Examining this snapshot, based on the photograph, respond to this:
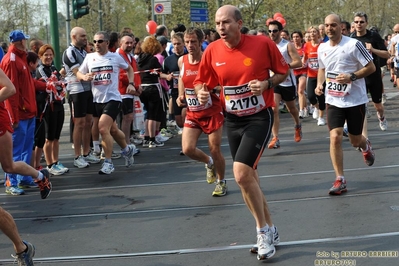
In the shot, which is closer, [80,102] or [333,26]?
[333,26]

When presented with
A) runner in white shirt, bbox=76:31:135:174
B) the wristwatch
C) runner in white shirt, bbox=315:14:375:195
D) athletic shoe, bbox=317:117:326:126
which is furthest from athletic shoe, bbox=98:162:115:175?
athletic shoe, bbox=317:117:326:126

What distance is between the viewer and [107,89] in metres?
11.3

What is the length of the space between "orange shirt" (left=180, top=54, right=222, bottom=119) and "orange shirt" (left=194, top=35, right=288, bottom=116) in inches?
93.9

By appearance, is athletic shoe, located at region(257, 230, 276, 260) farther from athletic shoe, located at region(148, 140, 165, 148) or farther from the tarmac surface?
athletic shoe, located at region(148, 140, 165, 148)

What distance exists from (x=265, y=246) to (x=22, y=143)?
4875mm

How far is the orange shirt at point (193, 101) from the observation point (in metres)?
9.24

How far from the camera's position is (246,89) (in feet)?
21.7

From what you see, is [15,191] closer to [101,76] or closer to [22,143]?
[22,143]

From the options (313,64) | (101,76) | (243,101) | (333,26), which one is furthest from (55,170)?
(313,64)

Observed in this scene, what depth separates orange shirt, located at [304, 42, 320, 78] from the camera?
16.2 m

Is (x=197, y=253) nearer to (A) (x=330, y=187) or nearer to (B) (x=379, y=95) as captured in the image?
(A) (x=330, y=187)

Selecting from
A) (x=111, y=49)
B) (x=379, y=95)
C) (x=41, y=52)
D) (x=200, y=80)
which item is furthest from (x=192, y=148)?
(x=379, y=95)

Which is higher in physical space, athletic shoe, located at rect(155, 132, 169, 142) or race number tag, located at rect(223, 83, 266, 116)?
race number tag, located at rect(223, 83, 266, 116)

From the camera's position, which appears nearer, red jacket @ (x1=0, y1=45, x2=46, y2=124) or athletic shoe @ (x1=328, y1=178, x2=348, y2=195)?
athletic shoe @ (x1=328, y1=178, x2=348, y2=195)
